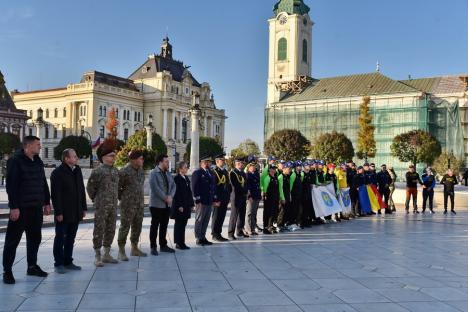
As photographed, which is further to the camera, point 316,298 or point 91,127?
point 91,127

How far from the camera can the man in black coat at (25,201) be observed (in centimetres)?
770

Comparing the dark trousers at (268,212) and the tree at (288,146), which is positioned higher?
the tree at (288,146)

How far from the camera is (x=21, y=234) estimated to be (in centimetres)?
795

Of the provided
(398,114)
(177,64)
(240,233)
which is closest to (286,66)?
(177,64)

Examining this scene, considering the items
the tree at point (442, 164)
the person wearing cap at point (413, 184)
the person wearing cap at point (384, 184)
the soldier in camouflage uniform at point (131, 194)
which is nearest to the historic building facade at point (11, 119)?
the tree at point (442, 164)

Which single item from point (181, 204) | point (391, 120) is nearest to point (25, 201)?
point (181, 204)

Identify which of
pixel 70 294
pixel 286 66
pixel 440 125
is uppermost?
pixel 286 66

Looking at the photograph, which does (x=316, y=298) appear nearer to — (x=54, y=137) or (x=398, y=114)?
(x=398, y=114)

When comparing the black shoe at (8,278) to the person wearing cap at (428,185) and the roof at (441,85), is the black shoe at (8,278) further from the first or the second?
the roof at (441,85)

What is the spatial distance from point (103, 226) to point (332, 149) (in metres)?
56.3

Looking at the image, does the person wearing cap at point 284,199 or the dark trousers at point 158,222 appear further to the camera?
the person wearing cap at point 284,199

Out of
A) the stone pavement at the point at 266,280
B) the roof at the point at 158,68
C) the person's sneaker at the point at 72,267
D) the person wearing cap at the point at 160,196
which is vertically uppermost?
the roof at the point at 158,68

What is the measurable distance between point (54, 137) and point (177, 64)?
31.2 metres

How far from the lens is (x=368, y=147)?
53.4 m
